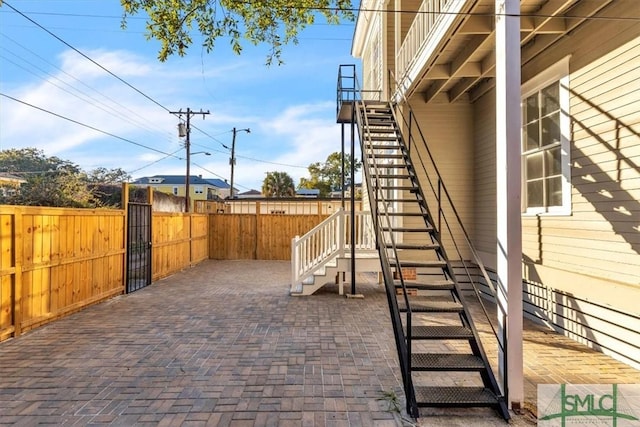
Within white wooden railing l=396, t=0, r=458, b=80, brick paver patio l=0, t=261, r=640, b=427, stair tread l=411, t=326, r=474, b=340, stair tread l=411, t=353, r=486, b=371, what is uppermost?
white wooden railing l=396, t=0, r=458, b=80

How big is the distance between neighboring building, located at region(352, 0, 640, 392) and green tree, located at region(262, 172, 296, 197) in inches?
1333

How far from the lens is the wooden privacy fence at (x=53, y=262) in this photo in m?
4.38

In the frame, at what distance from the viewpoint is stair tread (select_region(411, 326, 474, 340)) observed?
3166 mm

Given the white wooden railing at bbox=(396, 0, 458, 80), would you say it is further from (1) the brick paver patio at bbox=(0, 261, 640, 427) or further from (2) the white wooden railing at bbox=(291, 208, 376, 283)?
(1) the brick paver patio at bbox=(0, 261, 640, 427)

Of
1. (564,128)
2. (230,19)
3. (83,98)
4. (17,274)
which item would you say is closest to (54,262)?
(17,274)

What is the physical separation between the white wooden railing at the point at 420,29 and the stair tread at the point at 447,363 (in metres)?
3.77

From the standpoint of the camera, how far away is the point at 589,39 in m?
4.20

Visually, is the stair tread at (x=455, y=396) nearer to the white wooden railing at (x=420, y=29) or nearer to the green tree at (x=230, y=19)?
the white wooden railing at (x=420, y=29)

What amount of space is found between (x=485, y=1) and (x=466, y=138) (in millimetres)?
3497

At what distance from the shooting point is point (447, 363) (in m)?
3.02

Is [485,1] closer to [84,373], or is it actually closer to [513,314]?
[513,314]

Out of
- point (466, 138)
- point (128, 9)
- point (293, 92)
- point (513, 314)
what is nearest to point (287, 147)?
point (293, 92)

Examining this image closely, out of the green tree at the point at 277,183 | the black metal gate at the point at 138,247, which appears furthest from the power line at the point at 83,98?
the green tree at the point at 277,183

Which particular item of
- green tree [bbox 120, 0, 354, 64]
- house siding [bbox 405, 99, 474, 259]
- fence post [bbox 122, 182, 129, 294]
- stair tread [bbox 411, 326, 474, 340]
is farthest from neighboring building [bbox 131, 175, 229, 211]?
stair tread [bbox 411, 326, 474, 340]
